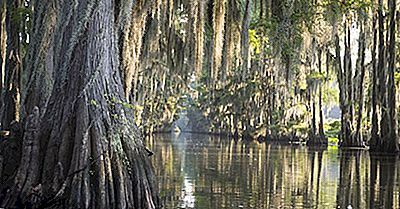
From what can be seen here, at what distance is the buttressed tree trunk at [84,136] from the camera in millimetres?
6715

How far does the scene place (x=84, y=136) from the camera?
22.4 ft

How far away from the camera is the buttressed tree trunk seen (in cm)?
671

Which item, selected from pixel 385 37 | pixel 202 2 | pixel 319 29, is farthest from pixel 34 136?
pixel 385 37

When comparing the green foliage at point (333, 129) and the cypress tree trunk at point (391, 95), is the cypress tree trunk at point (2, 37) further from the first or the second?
the green foliage at point (333, 129)

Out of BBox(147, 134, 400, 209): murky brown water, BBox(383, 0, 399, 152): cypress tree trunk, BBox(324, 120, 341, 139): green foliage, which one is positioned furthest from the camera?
BBox(324, 120, 341, 139): green foliage

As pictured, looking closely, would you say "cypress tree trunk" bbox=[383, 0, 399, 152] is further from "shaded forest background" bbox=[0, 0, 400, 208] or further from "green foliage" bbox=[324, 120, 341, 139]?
"green foliage" bbox=[324, 120, 341, 139]

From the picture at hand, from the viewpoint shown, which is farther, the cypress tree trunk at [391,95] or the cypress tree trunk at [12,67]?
the cypress tree trunk at [391,95]

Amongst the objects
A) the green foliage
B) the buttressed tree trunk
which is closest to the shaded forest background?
the buttressed tree trunk

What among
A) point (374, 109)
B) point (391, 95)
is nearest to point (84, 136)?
point (391, 95)

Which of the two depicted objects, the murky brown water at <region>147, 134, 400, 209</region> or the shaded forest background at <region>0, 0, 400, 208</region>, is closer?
the shaded forest background at <region>0, 0, 400, 208</region>

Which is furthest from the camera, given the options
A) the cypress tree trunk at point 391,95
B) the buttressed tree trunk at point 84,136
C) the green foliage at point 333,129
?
the green foliage at point 333,129

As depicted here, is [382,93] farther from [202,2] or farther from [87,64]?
[87,64]

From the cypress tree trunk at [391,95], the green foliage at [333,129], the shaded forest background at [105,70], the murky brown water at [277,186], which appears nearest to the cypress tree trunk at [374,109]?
the shaded forest background at [105,70]

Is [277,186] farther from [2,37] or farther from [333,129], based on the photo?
[333,129]
